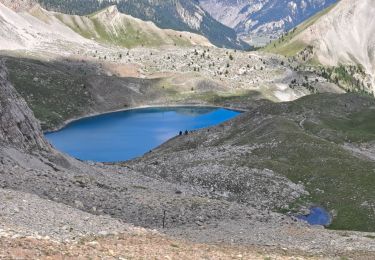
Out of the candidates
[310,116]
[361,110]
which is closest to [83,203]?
[310,116]

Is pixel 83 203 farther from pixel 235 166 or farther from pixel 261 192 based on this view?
pixel 235 166

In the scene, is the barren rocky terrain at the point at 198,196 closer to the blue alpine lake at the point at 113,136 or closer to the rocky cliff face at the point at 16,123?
the rocky cliff face at the point at 16,123

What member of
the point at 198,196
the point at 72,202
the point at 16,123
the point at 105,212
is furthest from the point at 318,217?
the point at 16,123

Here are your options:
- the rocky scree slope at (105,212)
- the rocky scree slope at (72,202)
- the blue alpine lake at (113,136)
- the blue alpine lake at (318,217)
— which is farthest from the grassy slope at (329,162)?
the blue alpine lake at (113,136)

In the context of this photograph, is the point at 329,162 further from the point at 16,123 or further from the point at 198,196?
the point at 16,123

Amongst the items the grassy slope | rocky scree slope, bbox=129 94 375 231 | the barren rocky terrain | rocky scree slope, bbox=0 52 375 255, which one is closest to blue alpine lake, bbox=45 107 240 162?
the barren rocky terrain

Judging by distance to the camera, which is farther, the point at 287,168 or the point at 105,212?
the point at 287,168

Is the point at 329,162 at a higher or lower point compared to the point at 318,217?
higher

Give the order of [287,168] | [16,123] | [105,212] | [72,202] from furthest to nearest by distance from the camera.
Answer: [287,168]
[16,123]
[105,212]
[72,202]
